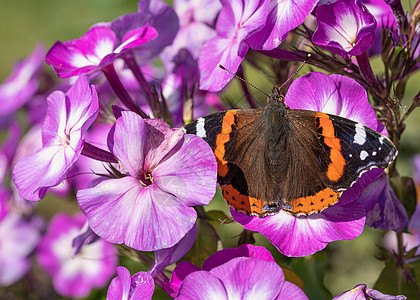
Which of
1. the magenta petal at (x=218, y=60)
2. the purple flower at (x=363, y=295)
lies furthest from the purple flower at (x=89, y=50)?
the purple flower at (x=363, y=295)

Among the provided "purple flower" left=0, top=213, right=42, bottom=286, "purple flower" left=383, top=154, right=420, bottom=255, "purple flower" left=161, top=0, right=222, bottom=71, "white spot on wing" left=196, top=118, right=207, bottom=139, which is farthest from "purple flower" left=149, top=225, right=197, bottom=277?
"purple flower" left=0, top=213, right=42, bottom=286

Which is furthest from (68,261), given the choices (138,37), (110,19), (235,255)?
(110,19)

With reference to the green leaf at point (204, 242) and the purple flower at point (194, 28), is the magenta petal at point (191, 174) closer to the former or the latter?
the green leaf at point (204, 242)

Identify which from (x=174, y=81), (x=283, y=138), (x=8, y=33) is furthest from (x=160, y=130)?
(x=8, y=33)

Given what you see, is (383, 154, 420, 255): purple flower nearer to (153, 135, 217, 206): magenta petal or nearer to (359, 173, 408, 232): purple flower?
(359, 173, 408, 232): purple flower

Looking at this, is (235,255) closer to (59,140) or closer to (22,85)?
(59,140)
